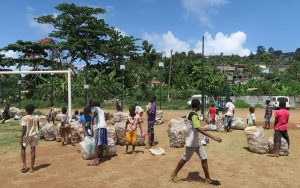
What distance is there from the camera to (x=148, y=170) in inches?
342

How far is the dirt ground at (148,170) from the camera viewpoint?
7.79m

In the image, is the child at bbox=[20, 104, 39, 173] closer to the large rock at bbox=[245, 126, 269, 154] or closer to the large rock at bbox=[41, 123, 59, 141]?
the large rock at bbox=[41, 123, 59, 141]

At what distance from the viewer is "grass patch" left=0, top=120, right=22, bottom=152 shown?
12.0 metres

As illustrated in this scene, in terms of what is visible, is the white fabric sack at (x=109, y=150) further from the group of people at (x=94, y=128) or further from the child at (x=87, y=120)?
the child at (x=87, y=120)

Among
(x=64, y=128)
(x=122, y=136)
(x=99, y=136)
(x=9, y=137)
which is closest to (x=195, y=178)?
(x=99, y=136)

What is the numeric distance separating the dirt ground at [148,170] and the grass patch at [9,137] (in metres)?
0.98

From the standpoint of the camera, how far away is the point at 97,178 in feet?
26.5

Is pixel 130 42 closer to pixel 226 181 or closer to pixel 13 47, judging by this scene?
→ pixel 13 47

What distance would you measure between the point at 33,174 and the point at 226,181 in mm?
4232

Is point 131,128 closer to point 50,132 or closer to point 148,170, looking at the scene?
point 148,170

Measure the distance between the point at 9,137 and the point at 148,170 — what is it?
299 inches

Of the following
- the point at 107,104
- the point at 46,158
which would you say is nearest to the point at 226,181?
the point at 46,158

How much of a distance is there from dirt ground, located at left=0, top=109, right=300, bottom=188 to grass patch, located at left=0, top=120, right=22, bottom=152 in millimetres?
977

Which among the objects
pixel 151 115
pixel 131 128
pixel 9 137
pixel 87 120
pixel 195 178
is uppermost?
pixel 151 115
